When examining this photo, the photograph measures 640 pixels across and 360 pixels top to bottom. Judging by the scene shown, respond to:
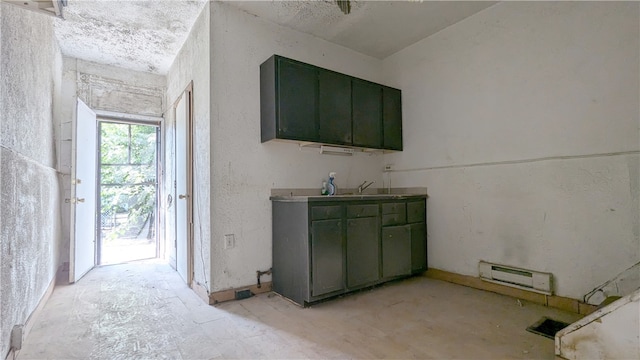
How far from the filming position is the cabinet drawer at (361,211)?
2.82m

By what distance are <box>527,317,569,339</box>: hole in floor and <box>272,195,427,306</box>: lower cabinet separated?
1243 mm

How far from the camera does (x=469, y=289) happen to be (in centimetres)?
299

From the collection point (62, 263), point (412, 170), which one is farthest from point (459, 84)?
point (62, 263)

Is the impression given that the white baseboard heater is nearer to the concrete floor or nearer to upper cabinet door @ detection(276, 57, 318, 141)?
the concrete floor

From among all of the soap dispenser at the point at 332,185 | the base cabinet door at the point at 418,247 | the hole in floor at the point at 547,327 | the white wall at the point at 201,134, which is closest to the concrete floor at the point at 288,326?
the hole in floor at the point at 547,327

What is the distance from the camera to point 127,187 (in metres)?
4.82

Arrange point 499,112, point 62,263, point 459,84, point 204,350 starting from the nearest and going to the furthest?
point 204,350
point 499,112
point 459,84
point 62,263

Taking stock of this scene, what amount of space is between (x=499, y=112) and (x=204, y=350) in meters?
3.24

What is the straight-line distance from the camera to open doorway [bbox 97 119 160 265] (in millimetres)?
4637

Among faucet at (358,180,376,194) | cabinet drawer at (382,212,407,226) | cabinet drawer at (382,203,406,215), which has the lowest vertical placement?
cabinet drawer at (382,212,407,226)

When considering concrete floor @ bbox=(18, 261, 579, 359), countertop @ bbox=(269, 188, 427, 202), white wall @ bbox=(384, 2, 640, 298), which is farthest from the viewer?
countertop @ bbox=(269, 188, 427, 202)

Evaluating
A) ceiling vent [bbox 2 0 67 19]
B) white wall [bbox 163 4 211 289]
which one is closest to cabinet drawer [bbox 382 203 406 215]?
white wall [bbox 163 4 211 289]

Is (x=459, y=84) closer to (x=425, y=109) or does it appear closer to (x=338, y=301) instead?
(x=425, y=109)

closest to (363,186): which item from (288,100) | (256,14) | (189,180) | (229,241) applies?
(288,100)
